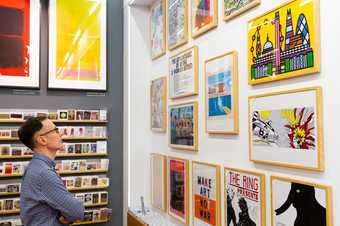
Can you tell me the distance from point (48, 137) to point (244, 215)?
53.6 inches

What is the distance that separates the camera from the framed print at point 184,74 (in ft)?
8.64

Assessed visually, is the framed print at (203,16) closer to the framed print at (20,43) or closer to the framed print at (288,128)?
the framed print at (288,128)

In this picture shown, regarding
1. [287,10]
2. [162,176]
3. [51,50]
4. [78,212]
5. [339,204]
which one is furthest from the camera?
[51,50]

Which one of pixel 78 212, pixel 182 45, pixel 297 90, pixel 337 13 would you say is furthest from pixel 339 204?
pixel 182 45

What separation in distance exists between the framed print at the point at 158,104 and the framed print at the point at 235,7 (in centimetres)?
109

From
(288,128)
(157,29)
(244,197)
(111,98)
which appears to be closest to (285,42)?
(288,128)

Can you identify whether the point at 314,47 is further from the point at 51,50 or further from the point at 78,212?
the point at 51,50

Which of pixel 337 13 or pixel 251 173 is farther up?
pixel 337 13

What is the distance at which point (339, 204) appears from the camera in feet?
4.75

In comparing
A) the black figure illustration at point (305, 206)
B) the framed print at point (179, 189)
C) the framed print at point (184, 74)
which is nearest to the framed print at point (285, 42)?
the black figure illustration at point (305, 206)

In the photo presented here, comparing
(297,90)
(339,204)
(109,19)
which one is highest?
(109,19)

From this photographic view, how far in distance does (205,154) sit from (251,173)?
23.0 inches

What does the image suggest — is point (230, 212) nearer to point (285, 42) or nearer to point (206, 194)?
point (206, 194)

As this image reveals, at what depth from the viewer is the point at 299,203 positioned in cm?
163
